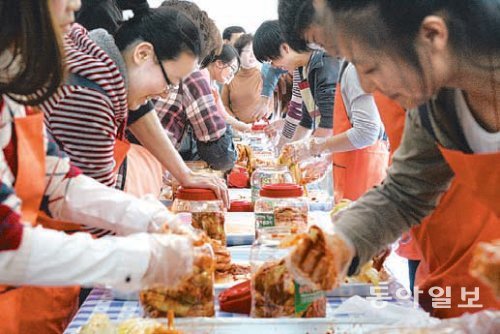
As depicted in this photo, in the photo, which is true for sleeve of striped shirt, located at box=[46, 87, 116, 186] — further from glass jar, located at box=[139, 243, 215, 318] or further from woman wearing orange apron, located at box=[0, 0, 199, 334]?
glass jar, located at box=[139, 243, 215, 318]

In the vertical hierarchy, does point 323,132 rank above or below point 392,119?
below

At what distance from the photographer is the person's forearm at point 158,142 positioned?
91.5 inches

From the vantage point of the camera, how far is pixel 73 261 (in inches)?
41.6

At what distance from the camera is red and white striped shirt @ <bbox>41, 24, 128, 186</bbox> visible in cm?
170

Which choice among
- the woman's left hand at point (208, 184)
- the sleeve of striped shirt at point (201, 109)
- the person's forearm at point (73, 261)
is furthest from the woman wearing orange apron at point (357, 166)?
the person's forearm at point (73, 261)

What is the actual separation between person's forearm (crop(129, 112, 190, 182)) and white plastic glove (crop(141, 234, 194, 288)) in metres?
1.17

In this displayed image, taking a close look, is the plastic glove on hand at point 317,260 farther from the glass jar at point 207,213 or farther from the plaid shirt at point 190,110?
the plaid shirt at point 190,110

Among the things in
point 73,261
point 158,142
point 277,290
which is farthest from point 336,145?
point 73,261

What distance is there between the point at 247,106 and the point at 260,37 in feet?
11.7

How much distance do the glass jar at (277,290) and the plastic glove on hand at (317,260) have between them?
0.27 ft

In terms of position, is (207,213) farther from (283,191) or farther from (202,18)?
(202,18)

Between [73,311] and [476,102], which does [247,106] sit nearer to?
[73,311]

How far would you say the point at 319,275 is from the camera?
123 cm

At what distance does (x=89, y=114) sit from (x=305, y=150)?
1.45m
